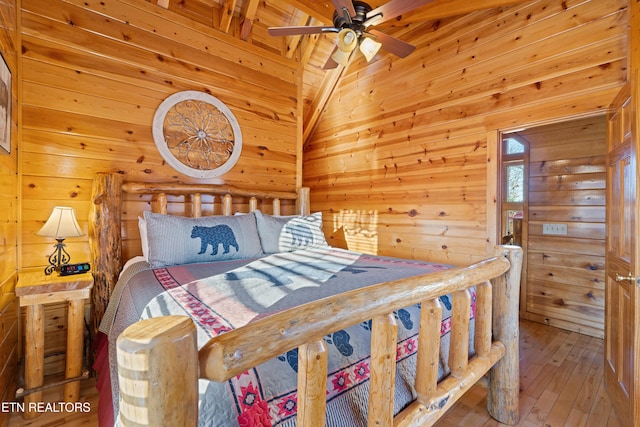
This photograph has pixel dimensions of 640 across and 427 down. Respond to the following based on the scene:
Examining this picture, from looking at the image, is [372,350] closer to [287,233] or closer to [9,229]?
[287,233]

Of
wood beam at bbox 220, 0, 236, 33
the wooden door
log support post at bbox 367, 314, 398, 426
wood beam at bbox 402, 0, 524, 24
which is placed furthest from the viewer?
wood beam at bbox 220, 0, 236, 33

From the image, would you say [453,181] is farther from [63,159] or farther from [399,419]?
[63,159]

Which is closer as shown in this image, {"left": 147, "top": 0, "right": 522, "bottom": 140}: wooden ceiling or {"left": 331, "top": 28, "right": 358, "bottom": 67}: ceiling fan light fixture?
{"left": 331, "top": 28, "right": 358, "bottom": 67}: ceiling fan light fixture

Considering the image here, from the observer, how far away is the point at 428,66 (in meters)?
3.01

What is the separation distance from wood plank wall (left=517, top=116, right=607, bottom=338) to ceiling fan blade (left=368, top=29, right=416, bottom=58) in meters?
2.00

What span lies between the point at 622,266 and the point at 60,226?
319cm

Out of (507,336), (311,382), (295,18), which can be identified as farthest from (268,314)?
(295,18)

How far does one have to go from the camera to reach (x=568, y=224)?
2.96m

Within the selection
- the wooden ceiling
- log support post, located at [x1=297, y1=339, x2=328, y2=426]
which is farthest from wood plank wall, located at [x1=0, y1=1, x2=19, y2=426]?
log support post, located at [x1=297, y1=339, x2=328, y2=426]

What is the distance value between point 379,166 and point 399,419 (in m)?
2.83

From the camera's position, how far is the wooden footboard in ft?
1.59

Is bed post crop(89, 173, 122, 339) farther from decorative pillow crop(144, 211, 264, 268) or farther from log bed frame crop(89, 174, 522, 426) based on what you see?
decorative pillow crop(144, 211, 264, 268)

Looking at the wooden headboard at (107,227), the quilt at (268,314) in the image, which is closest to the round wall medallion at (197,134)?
the wooden headboard at (107,227)

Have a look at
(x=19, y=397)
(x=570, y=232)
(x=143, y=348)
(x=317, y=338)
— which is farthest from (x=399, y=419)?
(x=570, y=232)
